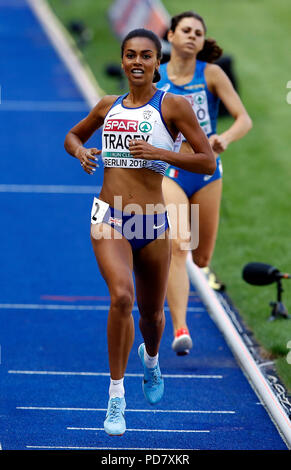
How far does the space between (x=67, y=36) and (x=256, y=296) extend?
1386cm

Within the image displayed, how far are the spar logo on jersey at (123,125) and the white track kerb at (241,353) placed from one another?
2542 millimetres

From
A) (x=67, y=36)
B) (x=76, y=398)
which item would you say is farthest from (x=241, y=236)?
(x=67, y=36)

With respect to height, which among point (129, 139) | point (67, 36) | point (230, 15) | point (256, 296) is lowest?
point (129, 139)

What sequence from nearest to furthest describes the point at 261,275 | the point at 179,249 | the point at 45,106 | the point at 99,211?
the point at 99,211, the point at 179,249, the point at 261,275, the point at 45,106

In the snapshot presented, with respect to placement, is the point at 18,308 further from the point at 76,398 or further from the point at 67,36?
the point at 67,36

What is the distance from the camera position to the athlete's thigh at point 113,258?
263 inches

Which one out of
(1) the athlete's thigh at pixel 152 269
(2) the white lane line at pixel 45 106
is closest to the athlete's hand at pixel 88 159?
(1) the athlete's thigh at pixel 152 269

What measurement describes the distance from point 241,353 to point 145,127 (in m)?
3.17

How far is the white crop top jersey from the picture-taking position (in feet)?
22.5

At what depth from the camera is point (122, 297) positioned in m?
6.60

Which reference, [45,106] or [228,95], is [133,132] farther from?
[45,106]

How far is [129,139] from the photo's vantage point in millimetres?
6848

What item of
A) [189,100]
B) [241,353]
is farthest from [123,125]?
[241,353]

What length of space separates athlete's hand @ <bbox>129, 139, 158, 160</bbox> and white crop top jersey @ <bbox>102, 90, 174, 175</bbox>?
15 centimetres
